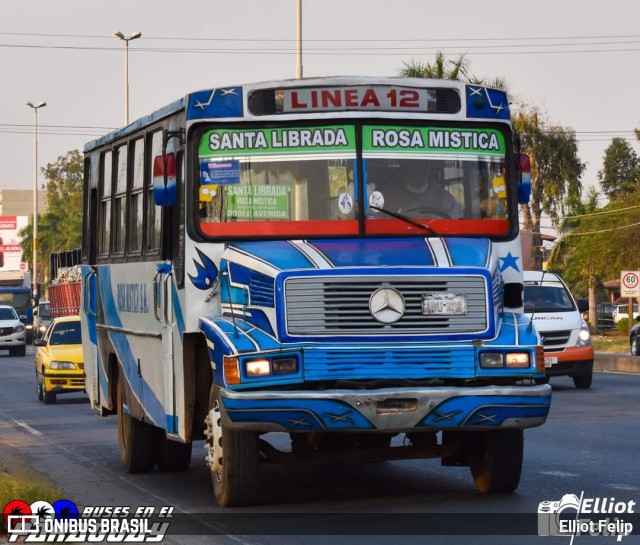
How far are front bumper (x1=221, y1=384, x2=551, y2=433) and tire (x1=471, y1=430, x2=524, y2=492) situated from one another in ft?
3.17

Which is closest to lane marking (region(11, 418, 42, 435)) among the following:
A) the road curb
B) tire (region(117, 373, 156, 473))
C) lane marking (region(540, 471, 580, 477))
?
tire (region(117, 373, 156, 473))

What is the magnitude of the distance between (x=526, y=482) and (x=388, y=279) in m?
2.78

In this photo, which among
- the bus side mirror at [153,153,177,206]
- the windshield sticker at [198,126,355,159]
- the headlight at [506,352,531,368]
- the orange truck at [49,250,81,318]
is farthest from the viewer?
the orange truck at [49,250,81,318]

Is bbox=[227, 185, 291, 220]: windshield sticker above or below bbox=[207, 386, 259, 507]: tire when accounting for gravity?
above

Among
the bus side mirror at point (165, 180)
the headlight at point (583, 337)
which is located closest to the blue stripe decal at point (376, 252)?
the bus side mirror at point (165, 180)

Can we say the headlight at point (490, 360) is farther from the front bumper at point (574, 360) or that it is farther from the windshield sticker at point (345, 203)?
the front bumper at point (574, 360)

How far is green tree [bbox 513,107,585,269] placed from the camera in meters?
67.2

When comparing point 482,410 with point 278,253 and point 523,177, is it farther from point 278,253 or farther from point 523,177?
point 523,177

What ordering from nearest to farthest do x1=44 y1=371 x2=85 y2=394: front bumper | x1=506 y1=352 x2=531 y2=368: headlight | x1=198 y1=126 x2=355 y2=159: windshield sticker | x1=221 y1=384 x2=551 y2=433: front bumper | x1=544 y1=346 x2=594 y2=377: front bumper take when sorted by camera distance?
1. x1=221 y1=384 x2=551 y2=433: front bumper
2. x1=506 y1=352 x2=531 y2=368: headlight
3. x1=198 y1=126 x2=355 y2=159: windshield sticker
4. x1=544 y1=346 x2=594 y2=377: front bumper
5. x1=44 y1=371 x2=85 y2=394: front bumper

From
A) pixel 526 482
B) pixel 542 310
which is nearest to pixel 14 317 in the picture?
pixel 542 310

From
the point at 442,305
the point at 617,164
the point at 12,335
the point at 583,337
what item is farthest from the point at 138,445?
the point at 617,164

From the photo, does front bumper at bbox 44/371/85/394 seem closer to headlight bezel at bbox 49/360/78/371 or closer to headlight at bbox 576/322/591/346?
headlight bezel at bbox 49/360/78/371

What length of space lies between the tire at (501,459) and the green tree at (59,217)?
80.1 metres

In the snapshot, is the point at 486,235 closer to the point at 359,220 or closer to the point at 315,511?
the point at 359,220
